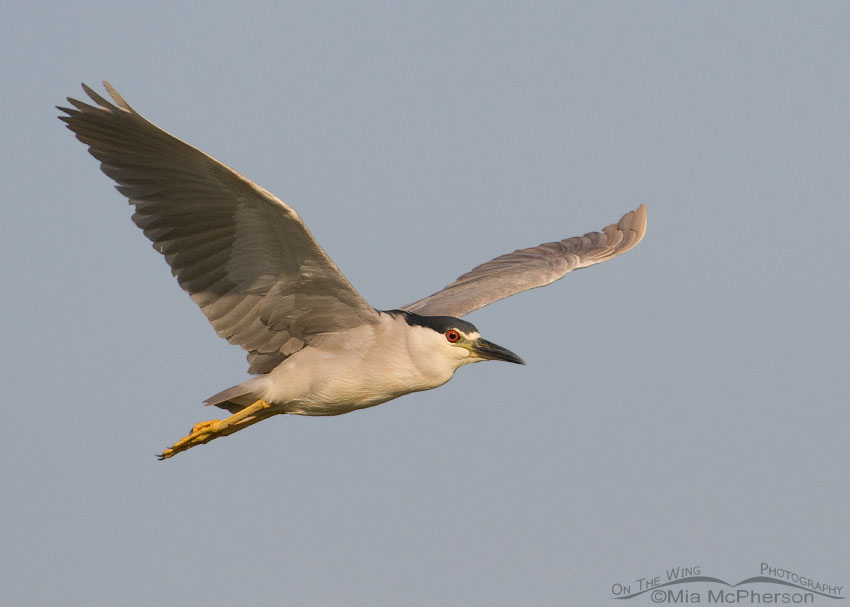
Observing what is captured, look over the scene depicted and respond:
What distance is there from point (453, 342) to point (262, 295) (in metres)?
1.67

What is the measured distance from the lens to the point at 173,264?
914 centimetres

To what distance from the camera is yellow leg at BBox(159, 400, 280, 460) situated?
9.48 meters

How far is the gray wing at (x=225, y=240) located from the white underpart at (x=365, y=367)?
0.55ft

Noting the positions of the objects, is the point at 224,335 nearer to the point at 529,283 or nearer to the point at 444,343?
the point at 444,343

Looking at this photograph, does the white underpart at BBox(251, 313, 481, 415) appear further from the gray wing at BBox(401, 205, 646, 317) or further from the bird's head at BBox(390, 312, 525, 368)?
the gray wing at BBox(401, 205, 646, 317)

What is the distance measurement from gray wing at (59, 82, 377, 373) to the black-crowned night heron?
1 centimetres

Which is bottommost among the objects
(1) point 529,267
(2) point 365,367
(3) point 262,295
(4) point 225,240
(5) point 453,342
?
(2) point 365,367

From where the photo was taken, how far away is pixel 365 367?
9477 millimetres

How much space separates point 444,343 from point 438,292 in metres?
3.69

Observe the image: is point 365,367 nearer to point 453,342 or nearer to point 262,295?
point 453,342

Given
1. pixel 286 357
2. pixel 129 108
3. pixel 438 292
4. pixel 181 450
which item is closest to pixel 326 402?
pixel 286 357

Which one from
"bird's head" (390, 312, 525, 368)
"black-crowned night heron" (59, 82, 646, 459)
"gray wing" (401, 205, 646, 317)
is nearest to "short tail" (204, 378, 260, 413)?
"black-crowned night heron" (59, 82, 646, 459)

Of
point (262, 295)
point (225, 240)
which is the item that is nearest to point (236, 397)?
point (262, 295)

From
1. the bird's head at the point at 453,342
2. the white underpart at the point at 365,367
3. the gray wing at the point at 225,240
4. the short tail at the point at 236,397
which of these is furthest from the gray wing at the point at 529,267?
the short tail at the point at 236,397
